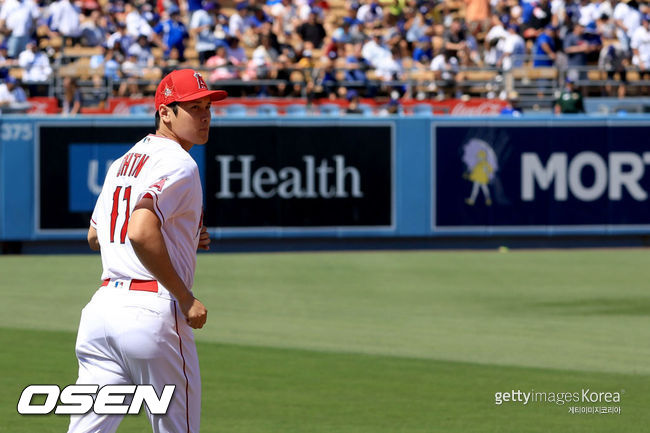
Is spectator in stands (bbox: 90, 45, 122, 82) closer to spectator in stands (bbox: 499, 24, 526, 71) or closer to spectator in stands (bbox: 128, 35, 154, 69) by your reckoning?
spectator in stands (bbox: 128, 35, 154, 69)

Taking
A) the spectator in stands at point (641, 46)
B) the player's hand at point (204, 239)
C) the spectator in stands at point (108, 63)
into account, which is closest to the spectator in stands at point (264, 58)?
the spectator in stands at point (108, 63)

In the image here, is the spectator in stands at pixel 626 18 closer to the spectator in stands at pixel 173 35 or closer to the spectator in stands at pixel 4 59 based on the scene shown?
the spectator in stands at pixel 173 35

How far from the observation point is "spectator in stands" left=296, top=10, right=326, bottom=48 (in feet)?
82.8

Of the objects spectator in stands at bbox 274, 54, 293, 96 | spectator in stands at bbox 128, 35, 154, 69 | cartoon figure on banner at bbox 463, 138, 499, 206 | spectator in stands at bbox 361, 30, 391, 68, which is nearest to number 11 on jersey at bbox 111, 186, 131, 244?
cartoon figure on banner at bbox 463, 138, 499, 206

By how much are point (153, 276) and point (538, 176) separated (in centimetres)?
1679

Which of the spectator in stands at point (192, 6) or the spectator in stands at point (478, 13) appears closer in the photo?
the spectator in stands at point (192, 6)

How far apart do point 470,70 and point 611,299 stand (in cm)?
1008

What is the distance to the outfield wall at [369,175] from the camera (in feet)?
64.9

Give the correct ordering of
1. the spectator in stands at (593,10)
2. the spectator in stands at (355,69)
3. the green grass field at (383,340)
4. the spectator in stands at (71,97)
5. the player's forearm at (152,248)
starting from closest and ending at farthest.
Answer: the player's forearm at (152,248) → the green grass field at (383,340) → the spectator in stands at (71,97) → the spectator in stands at (355,69) → the spectator in stands at (593,10)

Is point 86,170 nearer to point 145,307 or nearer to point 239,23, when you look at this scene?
point 239,23

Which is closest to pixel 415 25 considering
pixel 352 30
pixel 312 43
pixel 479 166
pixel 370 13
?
pixel 370 13

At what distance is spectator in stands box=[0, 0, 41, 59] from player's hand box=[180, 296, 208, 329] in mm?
20227

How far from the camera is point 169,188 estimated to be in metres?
4.75

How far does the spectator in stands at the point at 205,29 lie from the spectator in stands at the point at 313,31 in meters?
1.89
